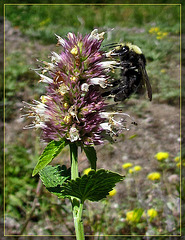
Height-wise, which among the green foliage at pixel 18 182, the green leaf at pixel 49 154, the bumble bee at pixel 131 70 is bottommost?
the green foliage at pixel 18 182

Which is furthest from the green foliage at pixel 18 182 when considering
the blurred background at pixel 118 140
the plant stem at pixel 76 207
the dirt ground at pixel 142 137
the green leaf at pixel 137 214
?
the plant stem at pixel 76 207

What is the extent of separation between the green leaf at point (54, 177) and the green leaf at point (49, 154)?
0.14 metres

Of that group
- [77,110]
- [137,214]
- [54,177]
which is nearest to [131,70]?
[77,110]

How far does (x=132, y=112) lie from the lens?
11.8ft

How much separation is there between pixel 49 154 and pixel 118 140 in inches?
80.6

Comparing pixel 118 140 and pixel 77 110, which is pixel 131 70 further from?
pixel 118 140

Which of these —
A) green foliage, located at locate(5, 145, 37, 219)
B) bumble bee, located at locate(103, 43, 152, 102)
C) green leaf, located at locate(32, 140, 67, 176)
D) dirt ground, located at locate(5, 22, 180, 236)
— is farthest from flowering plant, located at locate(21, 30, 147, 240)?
A: dirt ground, located at locate(5, 22, 180, 236)

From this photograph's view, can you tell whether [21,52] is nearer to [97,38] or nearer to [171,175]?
[171,175]

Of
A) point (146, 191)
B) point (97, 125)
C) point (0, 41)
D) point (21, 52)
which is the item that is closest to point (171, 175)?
point (146, 191)

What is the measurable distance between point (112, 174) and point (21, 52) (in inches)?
153

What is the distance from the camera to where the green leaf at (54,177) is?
1.07m

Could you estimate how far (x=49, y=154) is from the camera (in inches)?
38.1

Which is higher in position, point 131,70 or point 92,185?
point 131,70

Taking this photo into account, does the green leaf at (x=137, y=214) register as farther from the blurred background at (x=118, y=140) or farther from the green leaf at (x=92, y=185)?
the green leaf at (x=92, y=185)
